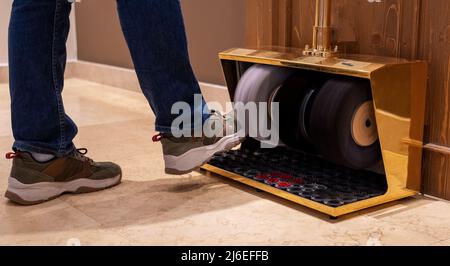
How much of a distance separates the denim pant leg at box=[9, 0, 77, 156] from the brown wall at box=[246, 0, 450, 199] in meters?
0.68

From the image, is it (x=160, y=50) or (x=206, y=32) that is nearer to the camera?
(x=160, y=50)

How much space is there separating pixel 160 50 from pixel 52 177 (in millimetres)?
379

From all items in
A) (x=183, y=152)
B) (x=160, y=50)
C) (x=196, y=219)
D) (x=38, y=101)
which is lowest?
(x=196, y=219)

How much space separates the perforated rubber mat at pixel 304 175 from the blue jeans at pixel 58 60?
0.90ft

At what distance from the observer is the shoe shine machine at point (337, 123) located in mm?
1215

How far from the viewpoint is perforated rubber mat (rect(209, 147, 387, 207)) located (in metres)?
1.25

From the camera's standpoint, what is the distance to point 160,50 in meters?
1.17

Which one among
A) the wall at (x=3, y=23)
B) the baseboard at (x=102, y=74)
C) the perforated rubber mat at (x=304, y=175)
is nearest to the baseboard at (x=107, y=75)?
the baseboard at (x=102, y=74)

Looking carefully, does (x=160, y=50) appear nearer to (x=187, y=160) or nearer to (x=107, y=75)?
(x=187, y=160)

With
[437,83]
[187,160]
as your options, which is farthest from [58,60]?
[437,83]

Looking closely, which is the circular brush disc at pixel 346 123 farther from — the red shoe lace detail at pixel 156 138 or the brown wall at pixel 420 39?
the red shoe lace detail at pixel 156 138

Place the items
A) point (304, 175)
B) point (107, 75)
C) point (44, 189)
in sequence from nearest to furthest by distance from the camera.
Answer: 1. point (44, 189)
2. point (304, 175)
3. point (107, 75)
